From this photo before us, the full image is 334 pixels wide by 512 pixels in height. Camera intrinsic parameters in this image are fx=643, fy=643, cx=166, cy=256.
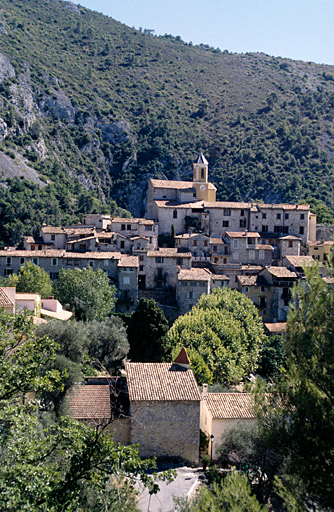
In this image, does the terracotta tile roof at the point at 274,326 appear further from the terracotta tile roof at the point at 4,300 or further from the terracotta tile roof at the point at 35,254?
the terracotta tile roof at the point at 4,300

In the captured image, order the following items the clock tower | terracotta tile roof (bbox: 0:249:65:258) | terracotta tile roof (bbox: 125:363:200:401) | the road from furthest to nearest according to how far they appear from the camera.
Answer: the clock tower
terracotta tile roof (bbox: 0:249:65:258)
terracotta tile roof (bbox: 125:363:200:401)
the road

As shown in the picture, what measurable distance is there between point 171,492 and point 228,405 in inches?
259

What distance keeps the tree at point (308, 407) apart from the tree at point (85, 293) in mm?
37746

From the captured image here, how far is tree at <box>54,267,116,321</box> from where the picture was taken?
177 ft

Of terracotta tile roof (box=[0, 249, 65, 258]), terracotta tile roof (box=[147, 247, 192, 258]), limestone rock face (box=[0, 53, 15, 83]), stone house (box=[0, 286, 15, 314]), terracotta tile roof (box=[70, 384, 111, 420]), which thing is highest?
limestone rock face (box=[0, 53, 15, 83])

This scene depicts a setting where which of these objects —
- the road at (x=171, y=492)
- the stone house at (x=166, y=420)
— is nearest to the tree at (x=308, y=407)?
the road at (x=171, y=492)

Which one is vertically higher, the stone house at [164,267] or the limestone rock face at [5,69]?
the limestone rock face at [5,69]

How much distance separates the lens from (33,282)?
54.8m

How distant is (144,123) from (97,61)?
31117 mm

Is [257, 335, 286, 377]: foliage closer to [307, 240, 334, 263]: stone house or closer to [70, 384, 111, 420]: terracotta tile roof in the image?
[307, 240, 334, 263]: stone house

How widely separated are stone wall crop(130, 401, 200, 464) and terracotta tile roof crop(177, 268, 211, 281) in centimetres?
3258

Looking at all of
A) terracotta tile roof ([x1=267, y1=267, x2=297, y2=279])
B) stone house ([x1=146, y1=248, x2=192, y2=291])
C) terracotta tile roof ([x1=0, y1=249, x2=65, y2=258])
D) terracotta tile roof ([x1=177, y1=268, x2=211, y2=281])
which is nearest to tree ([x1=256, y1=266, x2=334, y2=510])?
terracotta tile roof ([x1=177, y1=268, x2=211, y2=281])

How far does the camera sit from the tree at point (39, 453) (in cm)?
1331

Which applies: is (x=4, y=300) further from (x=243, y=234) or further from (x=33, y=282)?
(x=243, y=234)
